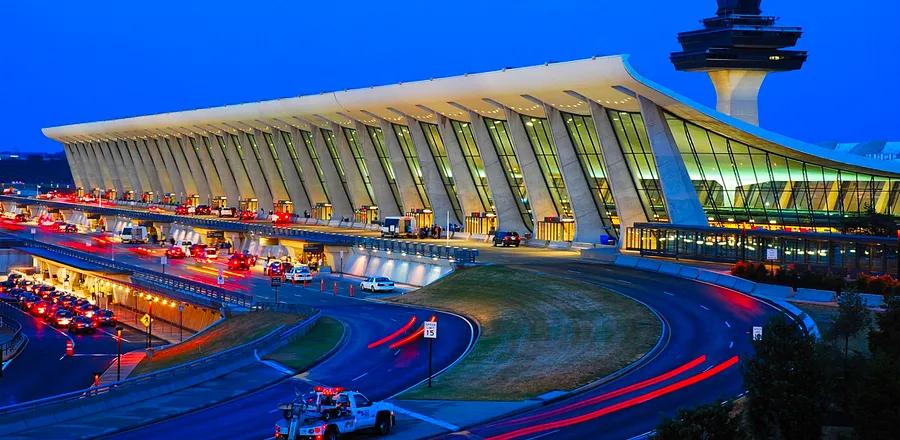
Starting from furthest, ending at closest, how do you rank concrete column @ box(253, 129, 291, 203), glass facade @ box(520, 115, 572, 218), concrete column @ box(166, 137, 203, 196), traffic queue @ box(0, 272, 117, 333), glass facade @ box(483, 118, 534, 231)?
concrete column @ box(166, 137, 203, 196), concrete column @ box(253, 129, 291, 203), glass facade @ box(483, 118, 534, 231), glass facade @ box(520, 115, 572, 218), traffic queue @ box(0, 272, 117, 333)

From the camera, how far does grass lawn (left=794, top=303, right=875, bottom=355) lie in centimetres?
3844

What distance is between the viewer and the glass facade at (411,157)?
107m

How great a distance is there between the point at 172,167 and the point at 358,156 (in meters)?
55.5

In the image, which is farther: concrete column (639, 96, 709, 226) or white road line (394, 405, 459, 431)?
concrete column (639, 96, 709, 226)

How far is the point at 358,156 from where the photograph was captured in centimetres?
11644

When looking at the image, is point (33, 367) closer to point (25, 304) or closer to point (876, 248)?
point (25, 304)

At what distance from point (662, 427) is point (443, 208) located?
273 feet

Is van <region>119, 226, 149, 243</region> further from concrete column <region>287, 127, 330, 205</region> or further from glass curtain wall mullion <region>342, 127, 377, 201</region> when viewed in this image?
glass curtain wall mullion <region>342, 127, 377, 201</region>

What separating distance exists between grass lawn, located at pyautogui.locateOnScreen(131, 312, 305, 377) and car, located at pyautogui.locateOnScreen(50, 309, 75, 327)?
2155 cm

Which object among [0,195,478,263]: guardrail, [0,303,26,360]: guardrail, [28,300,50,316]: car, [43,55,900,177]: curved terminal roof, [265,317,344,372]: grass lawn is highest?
[43,55,900,177]: curved terminal roof

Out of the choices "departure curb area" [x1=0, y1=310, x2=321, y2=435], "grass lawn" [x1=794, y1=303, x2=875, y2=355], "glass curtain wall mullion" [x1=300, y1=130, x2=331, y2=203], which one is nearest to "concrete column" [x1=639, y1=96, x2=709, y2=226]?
"grass lawn" [x1=794, y1=303, x2=875, y2=355]

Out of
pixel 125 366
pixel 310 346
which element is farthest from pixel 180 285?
pixel 310 346

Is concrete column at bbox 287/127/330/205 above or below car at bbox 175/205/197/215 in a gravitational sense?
above

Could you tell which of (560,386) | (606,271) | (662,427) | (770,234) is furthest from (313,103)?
(662,427)
